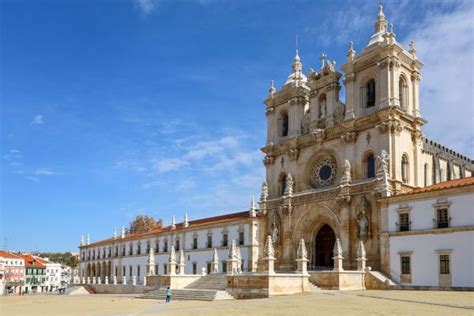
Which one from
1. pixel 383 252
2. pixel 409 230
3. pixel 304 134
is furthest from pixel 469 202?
pixel 304 134

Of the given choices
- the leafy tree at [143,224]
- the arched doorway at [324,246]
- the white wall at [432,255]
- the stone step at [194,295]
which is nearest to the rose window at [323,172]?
the arched doorway at [324,246]

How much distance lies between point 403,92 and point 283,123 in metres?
12.5

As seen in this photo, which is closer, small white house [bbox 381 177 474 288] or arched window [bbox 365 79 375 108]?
small white house [bbox 381 177 474 288]

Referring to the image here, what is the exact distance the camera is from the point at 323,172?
4400 cm

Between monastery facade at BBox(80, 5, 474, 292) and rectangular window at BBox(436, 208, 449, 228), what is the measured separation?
147mm

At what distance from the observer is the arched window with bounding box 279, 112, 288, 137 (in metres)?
49.6

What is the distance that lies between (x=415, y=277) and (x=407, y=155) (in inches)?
401

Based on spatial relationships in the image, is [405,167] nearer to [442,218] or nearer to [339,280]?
[442,218]

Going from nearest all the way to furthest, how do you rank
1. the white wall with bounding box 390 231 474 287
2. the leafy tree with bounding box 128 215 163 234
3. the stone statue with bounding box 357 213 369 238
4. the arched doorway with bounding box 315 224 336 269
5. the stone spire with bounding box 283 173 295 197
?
the white wall with bounding box 390 231 474 287, the stone statue with bounding box 357 213 369 238, the arched doorway with bounding box 315 224 336 269, the stone spire with bounding box 283 173 295 197, the leafy tree with bounding box 128 215 163 234

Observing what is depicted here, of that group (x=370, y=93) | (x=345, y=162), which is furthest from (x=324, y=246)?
(x=370, y=93)

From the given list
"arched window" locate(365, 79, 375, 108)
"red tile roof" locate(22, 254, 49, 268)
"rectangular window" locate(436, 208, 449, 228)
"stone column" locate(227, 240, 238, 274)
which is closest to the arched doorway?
"arched window" locate(365, 79, 375, 108)

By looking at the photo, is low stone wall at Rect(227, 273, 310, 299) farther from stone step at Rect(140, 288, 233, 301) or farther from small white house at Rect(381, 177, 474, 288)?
small white house at Rect(381, 177, 474, 288)

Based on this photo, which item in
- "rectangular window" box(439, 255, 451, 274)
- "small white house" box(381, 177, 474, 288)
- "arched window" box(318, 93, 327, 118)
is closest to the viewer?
"small white house" box(381, 177, 474, 288)

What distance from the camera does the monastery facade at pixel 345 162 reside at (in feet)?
124
